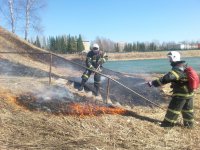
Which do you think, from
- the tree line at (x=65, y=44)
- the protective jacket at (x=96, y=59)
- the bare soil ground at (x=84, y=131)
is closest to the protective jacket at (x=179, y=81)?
the bare soil ground at (x=84, y=131)

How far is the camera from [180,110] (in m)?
9.40

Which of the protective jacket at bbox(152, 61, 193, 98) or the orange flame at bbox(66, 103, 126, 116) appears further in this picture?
the orange flame at bbox(66, 103, 126, 116)

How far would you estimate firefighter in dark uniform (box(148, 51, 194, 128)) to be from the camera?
30.3ft

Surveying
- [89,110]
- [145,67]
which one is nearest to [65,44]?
[145,67]

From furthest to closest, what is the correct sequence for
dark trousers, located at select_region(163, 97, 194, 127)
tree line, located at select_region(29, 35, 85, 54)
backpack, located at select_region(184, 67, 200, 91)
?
tree line, located at select_region(29, 35, 85, 54) → dark trousers, located at select_region(163, 97, 194, 127) → backpack, located at select_region(184, 67, 200, 91)

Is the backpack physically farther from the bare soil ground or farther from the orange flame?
the orange flame

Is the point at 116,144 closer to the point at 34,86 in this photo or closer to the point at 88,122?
the point at 88,122

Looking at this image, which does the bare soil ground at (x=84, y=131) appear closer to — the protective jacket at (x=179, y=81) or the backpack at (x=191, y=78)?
the protective jacket at (x=179, y=81)

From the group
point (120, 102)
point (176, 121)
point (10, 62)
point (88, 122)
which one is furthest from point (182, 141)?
point (10, 62)

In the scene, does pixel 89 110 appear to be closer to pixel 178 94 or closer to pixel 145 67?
pixel 178 94

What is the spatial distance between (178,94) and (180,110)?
41cm

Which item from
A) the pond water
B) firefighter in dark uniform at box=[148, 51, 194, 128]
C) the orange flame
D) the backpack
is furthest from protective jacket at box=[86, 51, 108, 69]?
the pond water

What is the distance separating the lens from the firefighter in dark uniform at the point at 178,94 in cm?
923

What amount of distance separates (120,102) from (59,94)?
8.25 feet
